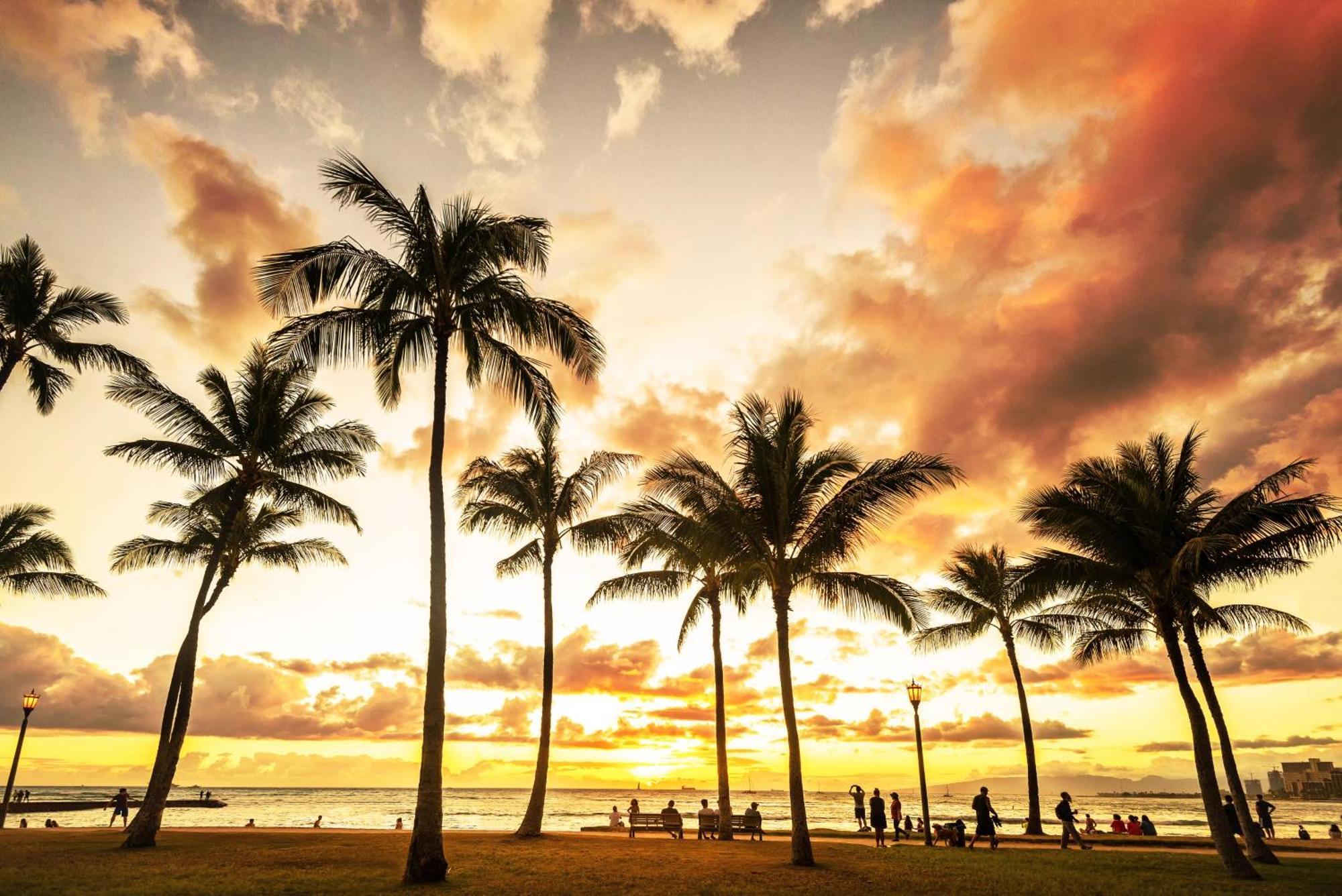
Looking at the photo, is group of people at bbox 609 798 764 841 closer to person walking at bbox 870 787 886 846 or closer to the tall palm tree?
person walking at bbox 870 787 886 846

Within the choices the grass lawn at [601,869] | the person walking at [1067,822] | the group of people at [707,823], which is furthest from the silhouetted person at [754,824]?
the person walking at [1067,822]

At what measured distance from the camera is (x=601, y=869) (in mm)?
13844

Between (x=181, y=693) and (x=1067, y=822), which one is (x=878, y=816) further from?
(x=181, y=693)

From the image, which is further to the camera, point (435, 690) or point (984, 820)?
point (984, 820)

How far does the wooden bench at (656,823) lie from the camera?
2373 centimetres

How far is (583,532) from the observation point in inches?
978

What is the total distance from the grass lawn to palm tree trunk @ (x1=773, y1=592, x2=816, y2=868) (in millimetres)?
519

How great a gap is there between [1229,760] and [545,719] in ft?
60.8

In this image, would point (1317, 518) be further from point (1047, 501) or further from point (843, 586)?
point (843, 586)

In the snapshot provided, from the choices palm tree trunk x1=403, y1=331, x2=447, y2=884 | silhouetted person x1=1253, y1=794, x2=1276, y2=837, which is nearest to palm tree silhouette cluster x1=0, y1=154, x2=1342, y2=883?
palm tree trunk x1=403, y1=331, x2=447, y2=884

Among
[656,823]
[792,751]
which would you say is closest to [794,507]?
[792,751]

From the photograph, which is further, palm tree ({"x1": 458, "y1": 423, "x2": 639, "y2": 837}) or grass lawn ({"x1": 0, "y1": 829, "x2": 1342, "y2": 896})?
palm tree ({"x1": 458, "y1": 423, "x2": 639, "y2": 837})

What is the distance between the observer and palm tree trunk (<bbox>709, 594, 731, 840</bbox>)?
75.2ft

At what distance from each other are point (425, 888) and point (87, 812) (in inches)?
3242
